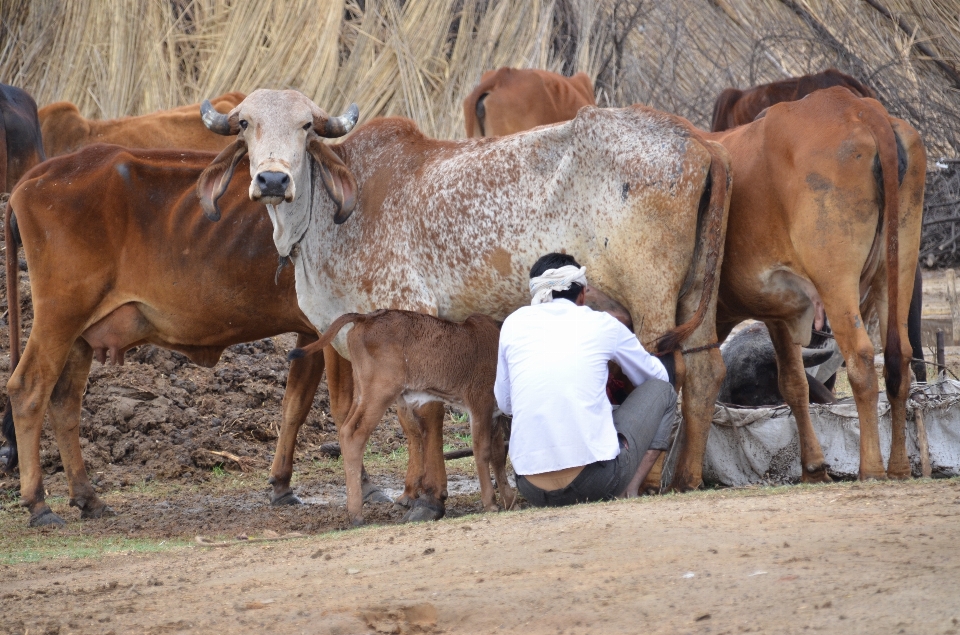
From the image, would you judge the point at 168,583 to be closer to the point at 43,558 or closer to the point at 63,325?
the point at 43,558

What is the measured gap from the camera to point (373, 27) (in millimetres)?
13609

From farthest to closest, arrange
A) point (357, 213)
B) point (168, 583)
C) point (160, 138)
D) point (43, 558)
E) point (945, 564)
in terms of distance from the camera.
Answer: point (160, 138)
point (357, 213)
point (43, 558)
point (168, 583)
point (945, 564)

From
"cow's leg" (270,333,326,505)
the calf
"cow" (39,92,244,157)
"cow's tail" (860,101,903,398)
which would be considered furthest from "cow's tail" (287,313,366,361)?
"cow" (39,92,244,157)

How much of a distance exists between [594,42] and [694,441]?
8.13m

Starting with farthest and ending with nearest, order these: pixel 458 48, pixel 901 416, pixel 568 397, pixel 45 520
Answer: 1. pixel 458 48
2. pixel 45 520
3. pixel 901 416
4. pixel 568 397

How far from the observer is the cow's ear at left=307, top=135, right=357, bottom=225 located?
6809 mm

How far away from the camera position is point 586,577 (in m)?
4.13

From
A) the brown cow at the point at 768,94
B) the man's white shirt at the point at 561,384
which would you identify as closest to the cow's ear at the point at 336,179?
the man's white shirt at the point at 561,384

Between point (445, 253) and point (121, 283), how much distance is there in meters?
2.32

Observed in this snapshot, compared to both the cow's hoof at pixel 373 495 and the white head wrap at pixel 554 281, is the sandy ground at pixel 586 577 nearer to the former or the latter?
the white head wrap at pixel 554 281

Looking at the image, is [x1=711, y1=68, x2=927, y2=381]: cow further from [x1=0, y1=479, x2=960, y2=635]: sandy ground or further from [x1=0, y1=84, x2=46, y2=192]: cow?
[x1=0, y1=84, x2=46, y2=192]: cow

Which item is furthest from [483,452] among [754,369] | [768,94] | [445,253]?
[768,94]

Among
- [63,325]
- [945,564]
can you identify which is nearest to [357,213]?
[63,325]

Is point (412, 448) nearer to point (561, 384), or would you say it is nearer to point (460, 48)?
point (561, 384)
